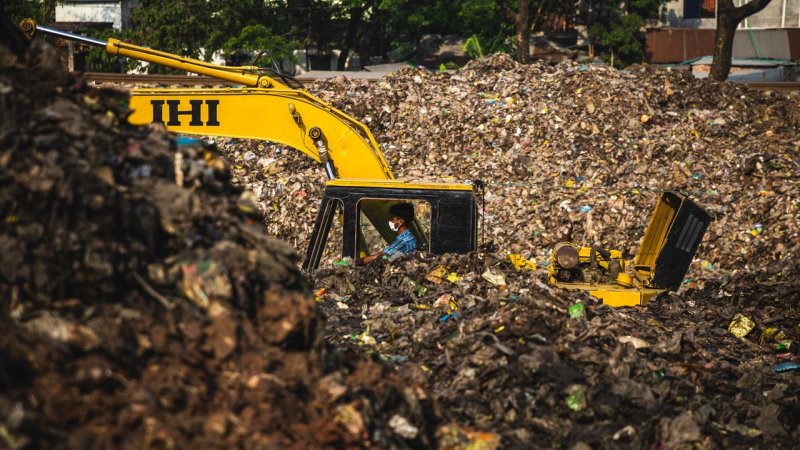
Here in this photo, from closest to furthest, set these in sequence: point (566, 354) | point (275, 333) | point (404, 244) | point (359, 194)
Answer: point (275, 333)
point (566, 354)
point (359, 194)
point (404, 244)

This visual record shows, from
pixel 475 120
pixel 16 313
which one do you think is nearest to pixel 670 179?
pixel 475 120

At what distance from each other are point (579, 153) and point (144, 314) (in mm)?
12041

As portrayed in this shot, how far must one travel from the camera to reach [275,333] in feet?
20.3

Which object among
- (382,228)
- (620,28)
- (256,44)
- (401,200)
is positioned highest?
(620,28)

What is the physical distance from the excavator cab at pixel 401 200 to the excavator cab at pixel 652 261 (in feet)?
4.17

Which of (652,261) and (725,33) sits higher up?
(725,33)

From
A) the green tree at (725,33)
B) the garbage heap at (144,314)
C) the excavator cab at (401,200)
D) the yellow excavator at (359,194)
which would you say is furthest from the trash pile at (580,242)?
the green tree at (725,33)

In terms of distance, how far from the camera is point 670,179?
16.1m

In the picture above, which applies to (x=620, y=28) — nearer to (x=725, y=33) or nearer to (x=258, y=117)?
(x=725, y=33)

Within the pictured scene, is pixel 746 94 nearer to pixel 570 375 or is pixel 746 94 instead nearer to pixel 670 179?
pixel 670 179

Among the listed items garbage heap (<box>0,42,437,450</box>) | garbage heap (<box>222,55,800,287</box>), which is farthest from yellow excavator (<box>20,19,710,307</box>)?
garbage heap (<box>0,42,437,450</box>)

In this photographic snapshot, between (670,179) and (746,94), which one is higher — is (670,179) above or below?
below

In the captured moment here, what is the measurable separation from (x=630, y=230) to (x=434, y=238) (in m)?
5.28

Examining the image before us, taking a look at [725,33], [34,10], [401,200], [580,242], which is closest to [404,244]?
[401,200]
